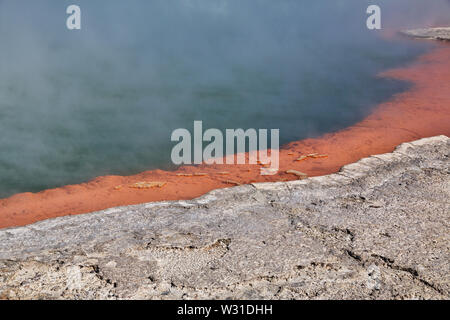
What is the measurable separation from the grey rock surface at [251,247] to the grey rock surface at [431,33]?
31.2ft

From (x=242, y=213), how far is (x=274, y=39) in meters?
9.17

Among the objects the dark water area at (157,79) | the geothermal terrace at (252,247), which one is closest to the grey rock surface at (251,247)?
the geothermal terrace at (252,247)

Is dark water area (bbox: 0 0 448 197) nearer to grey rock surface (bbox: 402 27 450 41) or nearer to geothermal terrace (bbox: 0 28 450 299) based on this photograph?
grey rock surface (bbox: 402 27 450 41)

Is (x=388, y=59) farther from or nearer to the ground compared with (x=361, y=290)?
farther from the ground

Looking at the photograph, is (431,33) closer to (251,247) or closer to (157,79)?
(157,79)

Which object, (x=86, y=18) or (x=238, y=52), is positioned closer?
(x=238, y=52)

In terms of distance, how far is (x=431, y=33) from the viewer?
39.4 feet

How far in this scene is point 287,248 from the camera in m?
2.46

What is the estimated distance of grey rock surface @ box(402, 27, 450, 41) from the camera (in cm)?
1143

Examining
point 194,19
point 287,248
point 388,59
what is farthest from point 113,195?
point 194,19

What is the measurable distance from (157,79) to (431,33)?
26.1 ft

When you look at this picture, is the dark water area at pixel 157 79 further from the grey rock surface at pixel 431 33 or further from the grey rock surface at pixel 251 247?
the grey rock surface at pixel 251 247

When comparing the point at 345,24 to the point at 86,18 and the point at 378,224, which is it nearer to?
the point at 86,18

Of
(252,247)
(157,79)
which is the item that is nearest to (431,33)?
(157,79)
